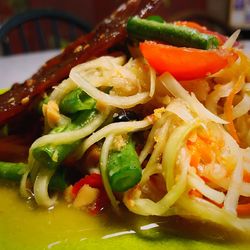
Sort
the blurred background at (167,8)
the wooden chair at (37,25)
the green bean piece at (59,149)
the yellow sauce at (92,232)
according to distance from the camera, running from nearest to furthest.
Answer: the yellow sauce at (92,232) < the green bean piece at (59,149) < the wooden chair at (37,25) < the blurred background at (167,8)

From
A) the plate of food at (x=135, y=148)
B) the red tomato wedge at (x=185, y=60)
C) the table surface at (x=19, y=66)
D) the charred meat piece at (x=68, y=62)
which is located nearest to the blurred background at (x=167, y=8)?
the table surface at (x=19, y=66)

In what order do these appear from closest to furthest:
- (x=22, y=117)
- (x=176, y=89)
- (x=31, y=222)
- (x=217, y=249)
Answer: (x=217, y=249)
(x=31, y=222)
(x=176, y=89)
(x=22, y=117)

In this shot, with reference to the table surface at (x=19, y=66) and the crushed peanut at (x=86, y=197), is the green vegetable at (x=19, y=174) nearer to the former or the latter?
the crushed peanut at (x=86, y=197)

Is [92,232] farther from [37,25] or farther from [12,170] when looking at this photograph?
[37,25]

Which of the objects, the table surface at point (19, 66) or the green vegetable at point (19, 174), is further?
the table surface at point (19, 66)

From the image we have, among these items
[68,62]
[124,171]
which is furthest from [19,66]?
[124,171]

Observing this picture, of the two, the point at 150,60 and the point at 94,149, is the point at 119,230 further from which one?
the point at 150,60

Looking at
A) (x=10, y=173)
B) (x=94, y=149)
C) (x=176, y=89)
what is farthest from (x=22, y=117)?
(x=176, y=89)
